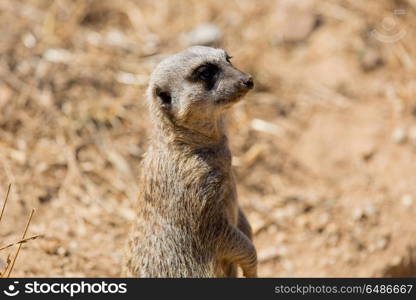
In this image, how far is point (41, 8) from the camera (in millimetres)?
5949

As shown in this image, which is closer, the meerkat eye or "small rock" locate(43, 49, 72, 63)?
the meerkat eye

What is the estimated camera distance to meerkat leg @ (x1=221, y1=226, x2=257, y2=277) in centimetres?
315

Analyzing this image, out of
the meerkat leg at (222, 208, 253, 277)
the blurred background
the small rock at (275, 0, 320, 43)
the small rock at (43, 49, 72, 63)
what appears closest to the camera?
the meerkat leg at (222, 208, 253, 277)

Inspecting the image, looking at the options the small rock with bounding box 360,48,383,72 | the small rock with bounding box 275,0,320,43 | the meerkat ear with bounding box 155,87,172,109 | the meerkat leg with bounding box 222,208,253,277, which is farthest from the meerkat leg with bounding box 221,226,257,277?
the small rock with bounding box 275,0,320,43

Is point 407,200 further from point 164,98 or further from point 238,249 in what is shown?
point 164,98

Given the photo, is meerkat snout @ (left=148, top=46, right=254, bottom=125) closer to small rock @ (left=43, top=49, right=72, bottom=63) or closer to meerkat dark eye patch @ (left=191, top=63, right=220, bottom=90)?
meerkat dark eye patch @ (left=191, top=63, right=220, bottom=90)

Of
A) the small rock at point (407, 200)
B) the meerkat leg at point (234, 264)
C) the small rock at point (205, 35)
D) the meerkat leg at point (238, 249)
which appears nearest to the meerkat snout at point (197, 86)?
the meerkat leg at point (238, 249)

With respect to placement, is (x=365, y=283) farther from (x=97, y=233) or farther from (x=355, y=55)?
(x=355, y=55)

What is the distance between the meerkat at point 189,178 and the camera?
312 cm

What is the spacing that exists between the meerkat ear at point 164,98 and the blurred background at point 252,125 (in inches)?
48.0

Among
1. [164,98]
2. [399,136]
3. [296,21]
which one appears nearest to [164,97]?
[164,98]

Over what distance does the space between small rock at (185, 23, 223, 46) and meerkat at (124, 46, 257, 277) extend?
8.83 ft

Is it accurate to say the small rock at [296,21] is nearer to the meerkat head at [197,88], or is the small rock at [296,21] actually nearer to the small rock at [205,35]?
the small rock at [205,35]

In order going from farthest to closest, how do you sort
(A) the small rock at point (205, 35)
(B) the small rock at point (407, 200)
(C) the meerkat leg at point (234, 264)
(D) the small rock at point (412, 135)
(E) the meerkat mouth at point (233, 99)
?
(A) the small rock at point (205, 35), (D) the small rock at point (412, 135), (B) the small rock at point (407, 200), (C) the meerkat leg at point (234, 264), (E) the meerkat mouth at point (233, 99)
